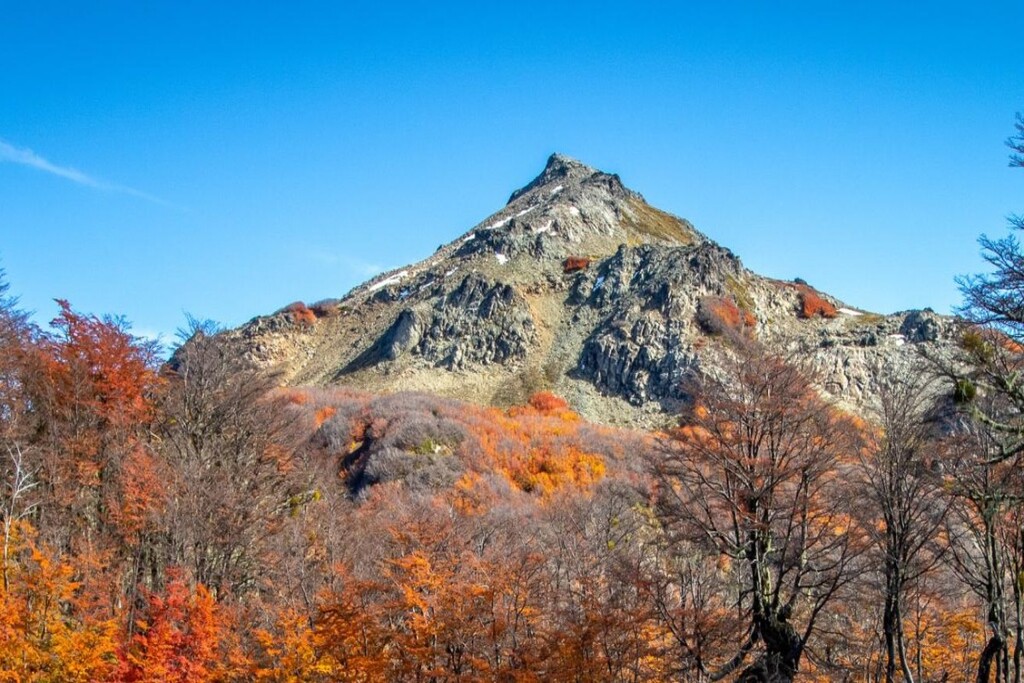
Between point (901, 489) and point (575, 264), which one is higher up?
point (575, 264)

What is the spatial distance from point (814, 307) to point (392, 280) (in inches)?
2048

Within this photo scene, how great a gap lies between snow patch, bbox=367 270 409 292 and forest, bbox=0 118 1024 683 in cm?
6688

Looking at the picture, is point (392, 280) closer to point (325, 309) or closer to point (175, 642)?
point (325, 309)

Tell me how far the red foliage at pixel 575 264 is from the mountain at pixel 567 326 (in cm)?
21

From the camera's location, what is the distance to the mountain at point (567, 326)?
66.1 metres

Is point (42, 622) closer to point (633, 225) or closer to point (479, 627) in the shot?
point (479, 627)

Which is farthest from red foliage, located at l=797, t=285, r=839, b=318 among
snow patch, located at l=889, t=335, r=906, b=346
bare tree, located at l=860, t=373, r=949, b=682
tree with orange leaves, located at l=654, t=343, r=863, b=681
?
bare tree, located at l=860, t=373, r=949, b=682

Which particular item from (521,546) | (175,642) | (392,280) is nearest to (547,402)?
(521,546)

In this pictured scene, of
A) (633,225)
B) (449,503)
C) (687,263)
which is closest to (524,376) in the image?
(687,263)

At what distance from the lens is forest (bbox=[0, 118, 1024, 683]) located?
51.6ft

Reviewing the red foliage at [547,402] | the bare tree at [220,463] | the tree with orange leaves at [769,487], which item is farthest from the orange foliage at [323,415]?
the tree with orange leaves at [769,487]

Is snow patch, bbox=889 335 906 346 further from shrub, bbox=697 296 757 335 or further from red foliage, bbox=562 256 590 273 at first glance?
red foliage, bbox=562 256 590 273

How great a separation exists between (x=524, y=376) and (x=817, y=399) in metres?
50.9

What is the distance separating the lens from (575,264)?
83688 millimetres
